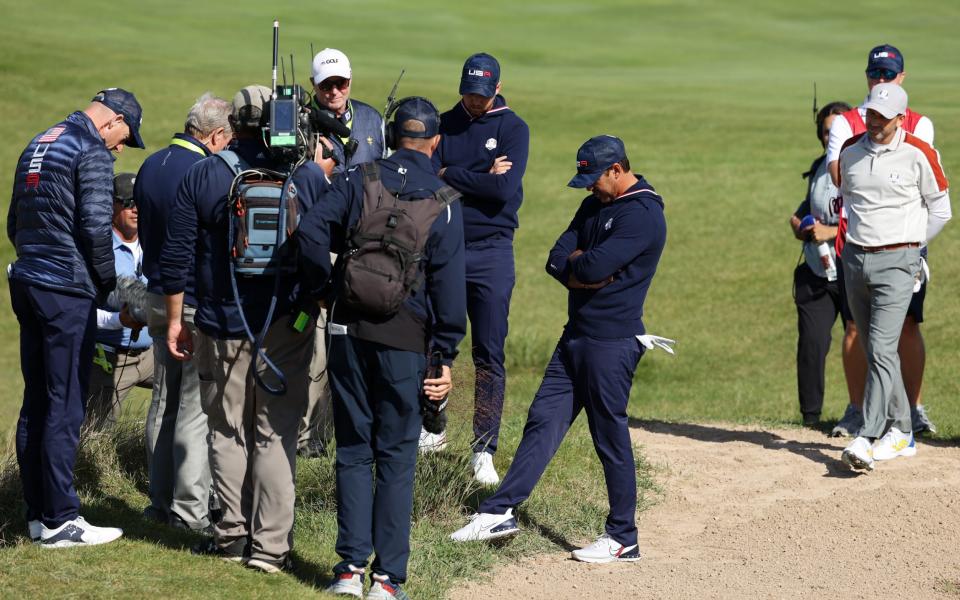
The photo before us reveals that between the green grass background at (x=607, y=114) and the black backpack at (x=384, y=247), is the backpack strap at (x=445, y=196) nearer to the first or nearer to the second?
the black backpack at (x=384, y=247)

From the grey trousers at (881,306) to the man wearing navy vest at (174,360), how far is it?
389cm

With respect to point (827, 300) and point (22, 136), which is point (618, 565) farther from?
point (22, 136)

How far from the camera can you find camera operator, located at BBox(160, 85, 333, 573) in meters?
5.66

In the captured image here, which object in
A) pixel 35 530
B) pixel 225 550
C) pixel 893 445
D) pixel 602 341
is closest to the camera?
pixel 225 550

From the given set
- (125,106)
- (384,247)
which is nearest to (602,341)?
(384,247)

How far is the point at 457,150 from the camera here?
7.66m

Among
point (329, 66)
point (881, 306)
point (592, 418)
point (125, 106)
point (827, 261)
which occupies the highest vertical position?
point (329, 66)

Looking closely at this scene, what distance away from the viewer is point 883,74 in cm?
819

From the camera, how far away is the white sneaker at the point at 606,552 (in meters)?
6.50

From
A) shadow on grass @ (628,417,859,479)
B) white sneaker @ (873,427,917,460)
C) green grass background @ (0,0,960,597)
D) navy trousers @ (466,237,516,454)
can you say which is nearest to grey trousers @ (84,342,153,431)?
green grass background @ (0,0,960,597)

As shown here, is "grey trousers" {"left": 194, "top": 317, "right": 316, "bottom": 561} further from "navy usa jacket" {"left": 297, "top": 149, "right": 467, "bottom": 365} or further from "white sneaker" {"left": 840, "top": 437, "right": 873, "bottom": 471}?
"white sneaker" {"left": 840, "top": 437, "right": 873, "bottom": 471}

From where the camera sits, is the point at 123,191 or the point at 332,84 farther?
the point at 123,191

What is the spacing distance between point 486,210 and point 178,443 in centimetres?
222

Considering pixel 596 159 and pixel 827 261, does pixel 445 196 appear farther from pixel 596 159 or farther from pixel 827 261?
pixel 827 261
